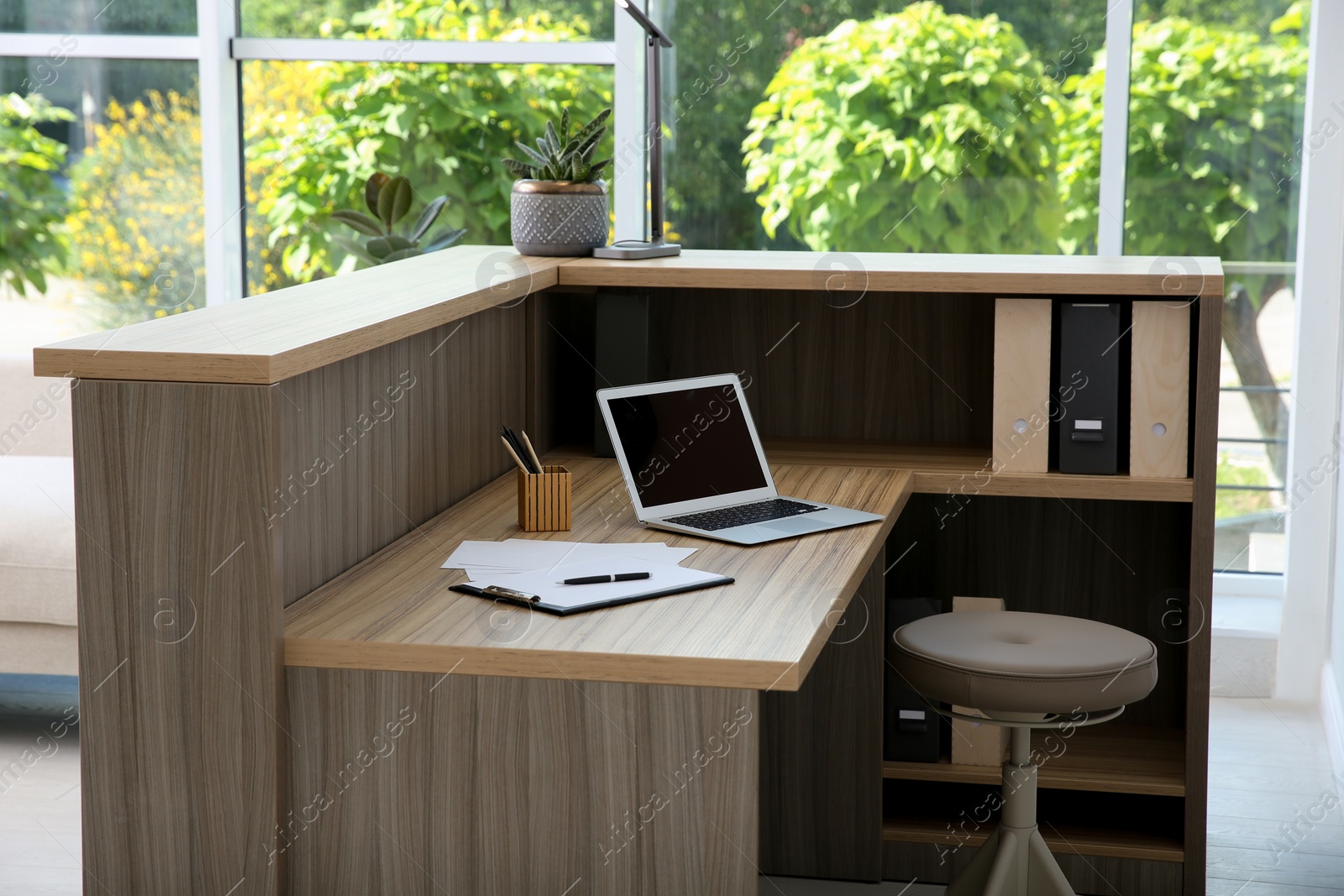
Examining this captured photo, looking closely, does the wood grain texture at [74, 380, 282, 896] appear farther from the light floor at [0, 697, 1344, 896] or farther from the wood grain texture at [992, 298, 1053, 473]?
the wood grain texture at [992, 298, 1053, 473]

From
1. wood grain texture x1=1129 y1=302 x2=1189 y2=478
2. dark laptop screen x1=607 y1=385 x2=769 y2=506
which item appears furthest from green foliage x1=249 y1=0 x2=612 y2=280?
wood grain texture x1=1129 y1=302 x2=1189 y2=478

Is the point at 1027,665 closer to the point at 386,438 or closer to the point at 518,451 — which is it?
the point at 518,451

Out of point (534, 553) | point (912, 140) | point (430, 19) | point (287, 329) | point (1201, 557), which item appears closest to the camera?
point (287, 329)

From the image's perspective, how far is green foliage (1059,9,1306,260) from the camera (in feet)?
12.2

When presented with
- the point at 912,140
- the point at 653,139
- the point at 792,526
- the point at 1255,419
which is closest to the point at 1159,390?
the point at 792,526

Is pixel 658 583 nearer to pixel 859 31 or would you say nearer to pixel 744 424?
pixel 744 424

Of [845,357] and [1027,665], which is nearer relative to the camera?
[1027,665]

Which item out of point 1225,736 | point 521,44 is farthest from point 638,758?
point 521,44

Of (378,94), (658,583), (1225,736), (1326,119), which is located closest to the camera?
(658,583)

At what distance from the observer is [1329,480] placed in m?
3.71

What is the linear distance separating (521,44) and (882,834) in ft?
8.62

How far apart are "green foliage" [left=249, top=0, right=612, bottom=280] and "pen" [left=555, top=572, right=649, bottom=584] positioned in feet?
8.88

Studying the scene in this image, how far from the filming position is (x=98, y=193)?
15.1ft

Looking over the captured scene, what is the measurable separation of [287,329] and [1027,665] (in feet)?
3.69
